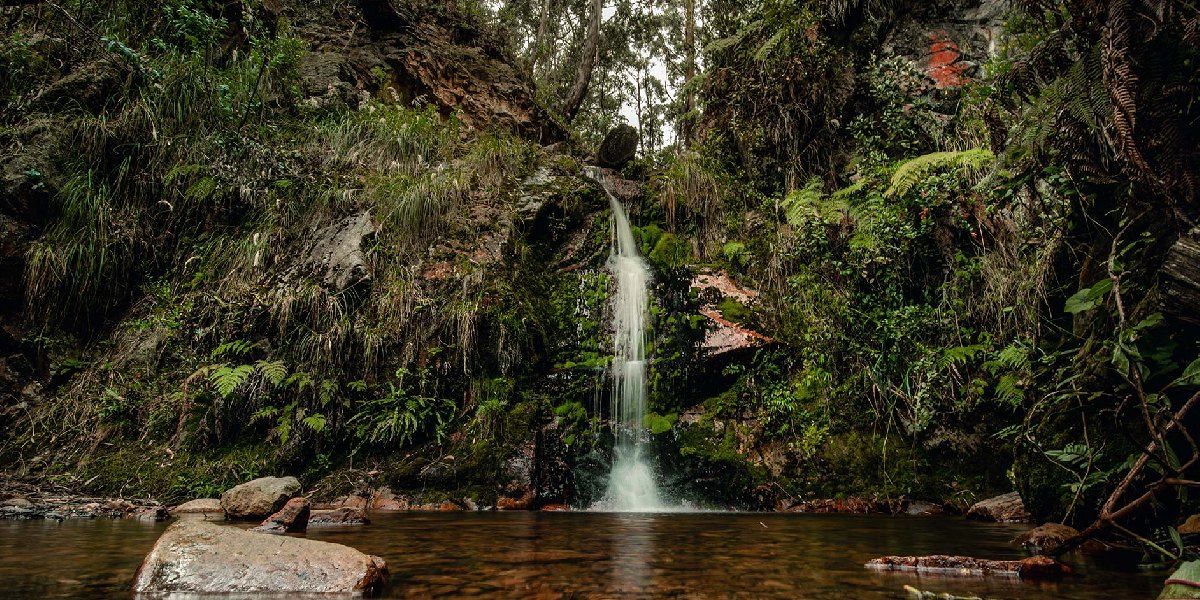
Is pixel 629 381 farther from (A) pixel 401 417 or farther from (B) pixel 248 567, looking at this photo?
(B) pixel 248 567

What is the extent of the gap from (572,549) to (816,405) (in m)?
3.86

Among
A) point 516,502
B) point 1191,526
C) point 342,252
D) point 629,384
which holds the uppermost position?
point 342,252

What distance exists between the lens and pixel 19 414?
252 inches

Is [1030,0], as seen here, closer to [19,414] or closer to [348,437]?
[348,437]

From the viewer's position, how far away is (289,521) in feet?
13.0

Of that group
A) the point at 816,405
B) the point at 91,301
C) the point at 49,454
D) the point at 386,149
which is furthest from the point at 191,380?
the point at 816,405

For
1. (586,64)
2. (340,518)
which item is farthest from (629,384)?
(586,64)

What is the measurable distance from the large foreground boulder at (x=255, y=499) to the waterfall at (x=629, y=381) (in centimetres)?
277

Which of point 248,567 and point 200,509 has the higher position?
point 248,567

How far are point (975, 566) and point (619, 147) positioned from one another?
366 inches

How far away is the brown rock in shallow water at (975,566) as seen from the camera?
250 cm

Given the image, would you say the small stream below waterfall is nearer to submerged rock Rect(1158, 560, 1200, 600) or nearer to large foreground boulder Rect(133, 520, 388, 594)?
large foreground boulder Rect(133, 520, 388, 594)

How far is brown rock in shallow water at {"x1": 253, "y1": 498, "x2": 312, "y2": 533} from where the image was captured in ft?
12.9

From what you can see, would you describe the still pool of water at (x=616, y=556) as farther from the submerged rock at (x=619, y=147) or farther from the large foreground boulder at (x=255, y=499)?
the submerged rock at (x=619, y=147)
